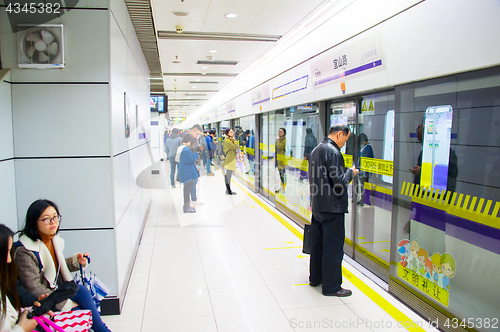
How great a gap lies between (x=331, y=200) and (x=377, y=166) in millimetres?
977

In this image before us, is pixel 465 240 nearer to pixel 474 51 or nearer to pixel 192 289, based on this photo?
pixel 474 51

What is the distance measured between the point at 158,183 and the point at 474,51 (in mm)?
9852

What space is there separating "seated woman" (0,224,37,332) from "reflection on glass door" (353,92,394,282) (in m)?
3.27

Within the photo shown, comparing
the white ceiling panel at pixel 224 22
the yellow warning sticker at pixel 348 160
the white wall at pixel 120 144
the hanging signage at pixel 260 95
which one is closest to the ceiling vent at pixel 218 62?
the white ceiling panel at pixel 224 22

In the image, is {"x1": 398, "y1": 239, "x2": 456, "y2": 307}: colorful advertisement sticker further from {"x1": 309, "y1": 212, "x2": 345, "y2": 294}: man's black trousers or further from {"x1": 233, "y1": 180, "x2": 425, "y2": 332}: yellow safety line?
{"x1": 309, "y1": 212, "x2": 345, "y2": 294}: man's black trousers

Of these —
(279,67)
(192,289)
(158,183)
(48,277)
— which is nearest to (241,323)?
(192,289)

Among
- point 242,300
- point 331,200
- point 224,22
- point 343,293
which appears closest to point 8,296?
point 242,300

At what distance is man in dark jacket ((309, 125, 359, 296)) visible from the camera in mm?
3311

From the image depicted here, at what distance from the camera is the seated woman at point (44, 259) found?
209 centimetres

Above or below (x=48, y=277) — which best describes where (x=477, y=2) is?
above

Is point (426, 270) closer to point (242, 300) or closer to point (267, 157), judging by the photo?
point (242, 300)

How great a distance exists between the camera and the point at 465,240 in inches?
103

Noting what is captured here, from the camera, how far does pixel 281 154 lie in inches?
290

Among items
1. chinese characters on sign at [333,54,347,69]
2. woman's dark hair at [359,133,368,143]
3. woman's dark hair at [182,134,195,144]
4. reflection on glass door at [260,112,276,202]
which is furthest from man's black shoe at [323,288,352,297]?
reflection on glass door at [260,112,276,202]
